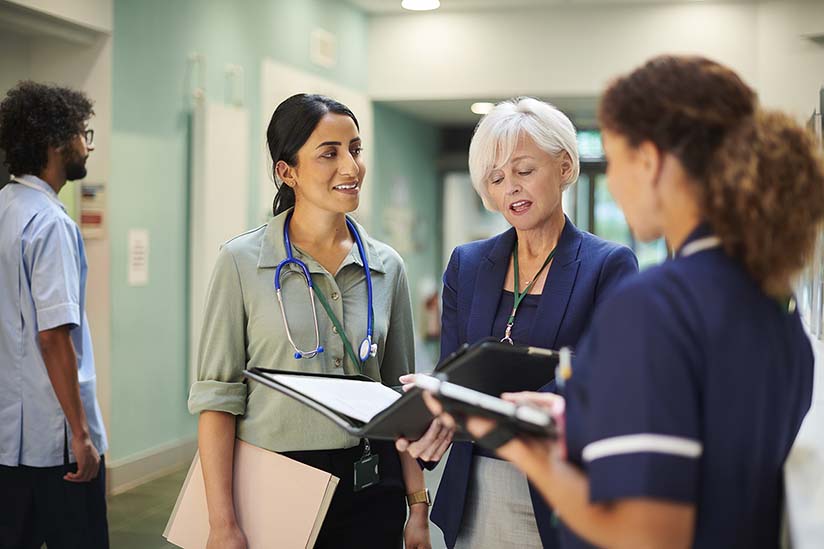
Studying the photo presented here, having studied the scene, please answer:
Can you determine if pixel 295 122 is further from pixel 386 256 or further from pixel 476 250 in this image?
pixel 476 250

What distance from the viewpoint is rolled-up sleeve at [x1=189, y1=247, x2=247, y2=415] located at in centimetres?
192

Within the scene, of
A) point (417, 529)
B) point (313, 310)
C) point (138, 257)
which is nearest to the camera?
point (313, 310)

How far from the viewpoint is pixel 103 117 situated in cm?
486

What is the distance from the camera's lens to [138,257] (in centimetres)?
515

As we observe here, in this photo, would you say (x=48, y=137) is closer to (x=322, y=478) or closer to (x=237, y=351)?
(x=237, y=351)

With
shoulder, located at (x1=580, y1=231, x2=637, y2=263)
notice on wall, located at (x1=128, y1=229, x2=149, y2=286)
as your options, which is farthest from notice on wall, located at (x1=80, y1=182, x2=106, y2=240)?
shoulder, located at (x1=580, y1=231, x2=637, y2=263)

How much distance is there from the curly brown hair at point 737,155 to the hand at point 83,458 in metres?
2.28

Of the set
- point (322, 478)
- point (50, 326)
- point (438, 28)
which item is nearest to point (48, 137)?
point (50, 326)

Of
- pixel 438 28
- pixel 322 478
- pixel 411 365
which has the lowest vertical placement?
pixel 322 478

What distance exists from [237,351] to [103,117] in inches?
132

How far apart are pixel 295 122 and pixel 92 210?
3.14m

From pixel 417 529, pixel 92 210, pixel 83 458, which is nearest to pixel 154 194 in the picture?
pixel 92 210

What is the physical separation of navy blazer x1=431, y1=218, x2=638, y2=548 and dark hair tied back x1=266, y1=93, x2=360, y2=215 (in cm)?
47

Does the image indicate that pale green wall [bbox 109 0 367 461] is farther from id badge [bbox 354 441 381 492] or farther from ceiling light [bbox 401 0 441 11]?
id badge [bbox 354 441 381 492]
